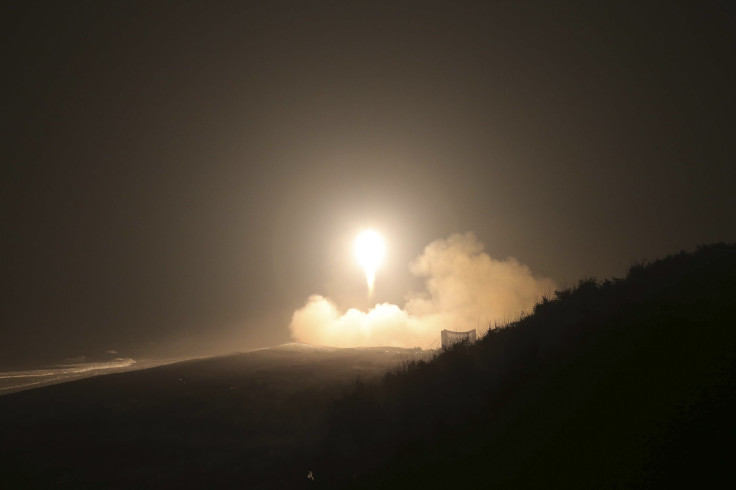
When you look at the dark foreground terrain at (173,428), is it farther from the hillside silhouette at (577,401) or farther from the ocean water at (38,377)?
the ocean water at (38,377)

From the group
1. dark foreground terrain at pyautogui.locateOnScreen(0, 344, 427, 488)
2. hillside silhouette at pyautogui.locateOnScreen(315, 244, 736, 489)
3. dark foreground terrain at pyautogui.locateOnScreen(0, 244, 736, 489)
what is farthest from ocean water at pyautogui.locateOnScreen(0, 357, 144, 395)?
hillside silhouette at pyautogui.locateOnScreen(315, 244, 736, 489)

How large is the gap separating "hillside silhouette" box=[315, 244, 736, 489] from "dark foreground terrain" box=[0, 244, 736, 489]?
0.11 ft

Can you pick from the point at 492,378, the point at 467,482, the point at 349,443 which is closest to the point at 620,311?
the point at 492,378

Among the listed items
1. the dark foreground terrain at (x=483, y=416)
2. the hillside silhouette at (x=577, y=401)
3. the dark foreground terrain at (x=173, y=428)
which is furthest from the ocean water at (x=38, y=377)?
the hillside silhouette at (x=577, y=401)

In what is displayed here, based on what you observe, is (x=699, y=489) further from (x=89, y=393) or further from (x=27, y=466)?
(x=89, y=393)

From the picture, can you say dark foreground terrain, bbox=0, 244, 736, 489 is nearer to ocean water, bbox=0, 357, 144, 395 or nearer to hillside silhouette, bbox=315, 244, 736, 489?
hillside silhouette, bbox=315, 244, 736, 489

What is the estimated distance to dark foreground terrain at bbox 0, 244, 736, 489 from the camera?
6.32m

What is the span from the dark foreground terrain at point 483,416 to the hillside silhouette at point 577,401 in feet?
0.11

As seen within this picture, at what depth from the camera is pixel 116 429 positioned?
18.3m

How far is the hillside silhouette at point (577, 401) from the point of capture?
597cm

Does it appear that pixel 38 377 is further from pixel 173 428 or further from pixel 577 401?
pixel 577 401

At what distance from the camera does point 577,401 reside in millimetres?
8039

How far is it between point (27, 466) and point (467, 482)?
16071 millimetres

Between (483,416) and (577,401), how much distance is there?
2.86 m
